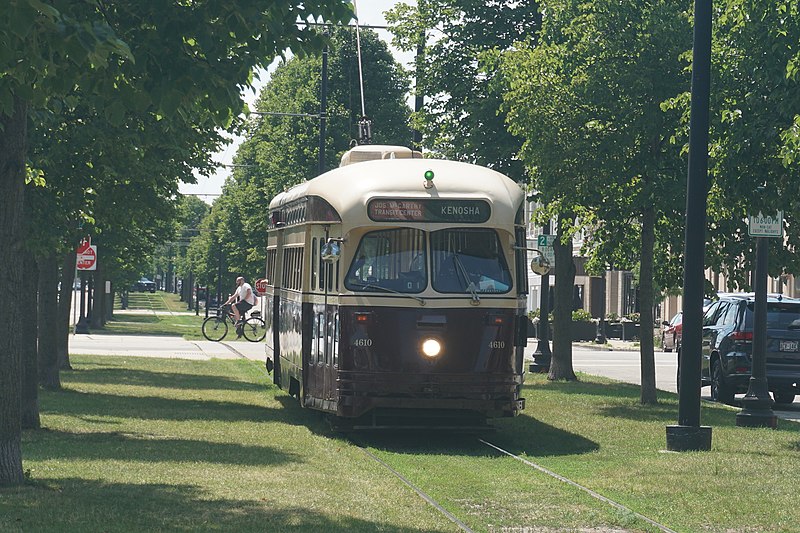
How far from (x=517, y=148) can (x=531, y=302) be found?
60.8 m

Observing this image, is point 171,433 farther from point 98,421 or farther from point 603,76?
point 603,76

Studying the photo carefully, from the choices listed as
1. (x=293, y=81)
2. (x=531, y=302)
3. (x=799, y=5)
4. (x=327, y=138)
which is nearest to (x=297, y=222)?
(x=799, y=5)

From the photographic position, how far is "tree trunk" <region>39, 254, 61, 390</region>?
2533cm

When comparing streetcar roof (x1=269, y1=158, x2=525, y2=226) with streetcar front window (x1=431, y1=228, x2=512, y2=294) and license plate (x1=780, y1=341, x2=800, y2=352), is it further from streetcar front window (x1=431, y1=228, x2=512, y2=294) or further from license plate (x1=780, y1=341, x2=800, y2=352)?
license plate (x1=780, y1=341, x2=800, y2=352)

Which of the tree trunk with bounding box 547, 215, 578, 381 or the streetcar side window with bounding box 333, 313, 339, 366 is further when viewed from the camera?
the tree trunk with bounding box 547, 215, 578, 381

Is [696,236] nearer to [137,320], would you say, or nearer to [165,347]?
[165,347]

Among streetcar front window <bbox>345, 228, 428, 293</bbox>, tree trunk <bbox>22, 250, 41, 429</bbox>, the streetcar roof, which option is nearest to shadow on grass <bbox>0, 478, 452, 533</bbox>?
tree trunk <bbox>22, 250, 41, 429</bbox>

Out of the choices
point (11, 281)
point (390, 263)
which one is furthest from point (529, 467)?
point (11, 281)

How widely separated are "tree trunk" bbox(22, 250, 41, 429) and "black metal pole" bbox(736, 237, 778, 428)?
30.4 ft

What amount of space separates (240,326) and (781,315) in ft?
75.3

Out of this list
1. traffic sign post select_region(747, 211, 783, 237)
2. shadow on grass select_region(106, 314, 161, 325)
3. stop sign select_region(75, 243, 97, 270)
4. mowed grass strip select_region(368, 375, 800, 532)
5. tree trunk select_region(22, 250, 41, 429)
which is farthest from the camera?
shadow on grass select_region(106, 314, 161, 325)

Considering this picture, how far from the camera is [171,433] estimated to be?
1781 cm

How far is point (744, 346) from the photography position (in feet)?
82.8

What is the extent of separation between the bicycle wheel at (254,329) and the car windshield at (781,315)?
2270cm
